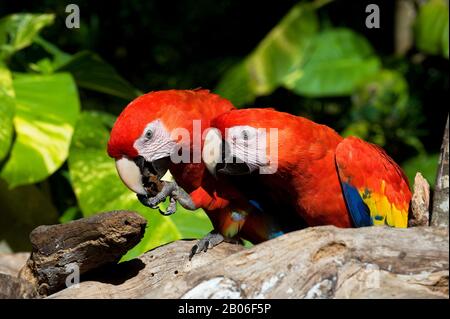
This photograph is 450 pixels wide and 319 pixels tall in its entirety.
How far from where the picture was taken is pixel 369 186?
2.00 m

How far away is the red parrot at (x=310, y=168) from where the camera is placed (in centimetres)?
184

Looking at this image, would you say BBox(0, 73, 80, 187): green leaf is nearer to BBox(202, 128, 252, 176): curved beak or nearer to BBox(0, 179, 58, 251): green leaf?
BBox(0, 179, 58, 251): green leaf

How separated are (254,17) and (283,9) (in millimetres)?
182

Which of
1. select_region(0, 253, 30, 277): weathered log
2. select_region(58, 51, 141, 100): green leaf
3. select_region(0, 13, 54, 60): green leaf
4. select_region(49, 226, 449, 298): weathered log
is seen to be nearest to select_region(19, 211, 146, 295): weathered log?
select_region(49, 226, 449, 298): weathered log

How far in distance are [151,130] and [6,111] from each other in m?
1.13

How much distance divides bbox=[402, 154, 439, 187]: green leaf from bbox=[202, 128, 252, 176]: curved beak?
1591mm

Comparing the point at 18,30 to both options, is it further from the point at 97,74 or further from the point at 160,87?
the point at 160,87

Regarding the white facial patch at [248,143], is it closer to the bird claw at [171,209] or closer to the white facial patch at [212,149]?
the white facial patch at [212,149]

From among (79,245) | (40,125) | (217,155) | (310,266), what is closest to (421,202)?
(310,266)

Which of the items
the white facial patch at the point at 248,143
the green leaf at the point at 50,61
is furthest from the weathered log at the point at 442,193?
the green leaf at the point at 50,61

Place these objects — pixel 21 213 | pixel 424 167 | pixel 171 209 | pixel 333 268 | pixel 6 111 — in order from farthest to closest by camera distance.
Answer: pixel 424 167 → pixel 21 213 → pixel 6 111 → pixel 171 209 → pixel 333 268

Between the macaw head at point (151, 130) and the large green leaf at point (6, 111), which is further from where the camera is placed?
the large green leaf at point (6, 111)
